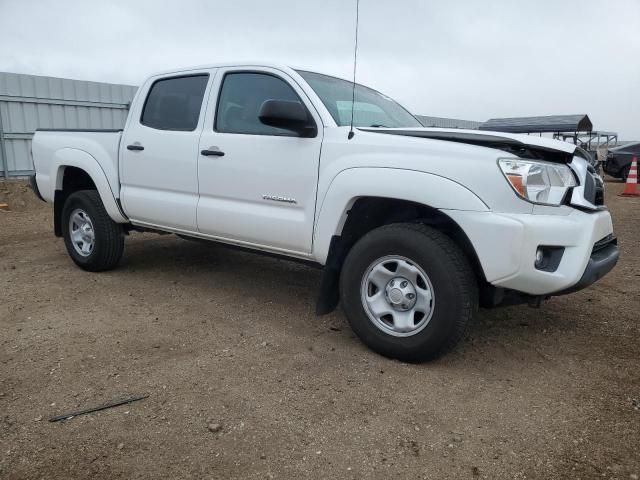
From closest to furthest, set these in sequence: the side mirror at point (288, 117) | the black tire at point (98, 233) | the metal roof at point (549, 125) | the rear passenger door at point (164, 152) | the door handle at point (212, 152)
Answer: the side mirror at point (288, 117) → the door handle at point (212, 152) → the rear passenger door at point (164, 152) → the black tire at point (98, 233) → the metal roof at point (549, 125)

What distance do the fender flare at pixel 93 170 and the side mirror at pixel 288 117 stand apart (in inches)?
85.6

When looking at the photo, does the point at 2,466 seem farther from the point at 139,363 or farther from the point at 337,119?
the point at 337,119

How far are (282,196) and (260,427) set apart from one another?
1623 mm

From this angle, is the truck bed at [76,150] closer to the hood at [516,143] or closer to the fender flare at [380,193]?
the fender flare at [380,193]

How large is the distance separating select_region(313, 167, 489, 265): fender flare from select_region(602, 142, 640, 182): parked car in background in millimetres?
17177

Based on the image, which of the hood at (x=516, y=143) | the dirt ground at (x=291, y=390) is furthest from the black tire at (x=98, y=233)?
the hood at (x=516, y=143)

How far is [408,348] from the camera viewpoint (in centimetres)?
302

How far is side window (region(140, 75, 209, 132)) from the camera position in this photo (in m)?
4.21

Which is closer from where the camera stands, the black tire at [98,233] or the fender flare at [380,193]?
the fender flare at [380,193]

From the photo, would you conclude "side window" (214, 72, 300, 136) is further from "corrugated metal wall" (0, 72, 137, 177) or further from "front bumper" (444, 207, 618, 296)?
"corrugated metal wall" (0, 72, 137, 177)

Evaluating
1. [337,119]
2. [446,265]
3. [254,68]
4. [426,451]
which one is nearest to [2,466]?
[426,451]

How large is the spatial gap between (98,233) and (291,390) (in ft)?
9.81

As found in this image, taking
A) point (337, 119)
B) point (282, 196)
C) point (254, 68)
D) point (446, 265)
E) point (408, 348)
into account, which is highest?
point (254, 68)

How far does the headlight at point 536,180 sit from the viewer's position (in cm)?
272
